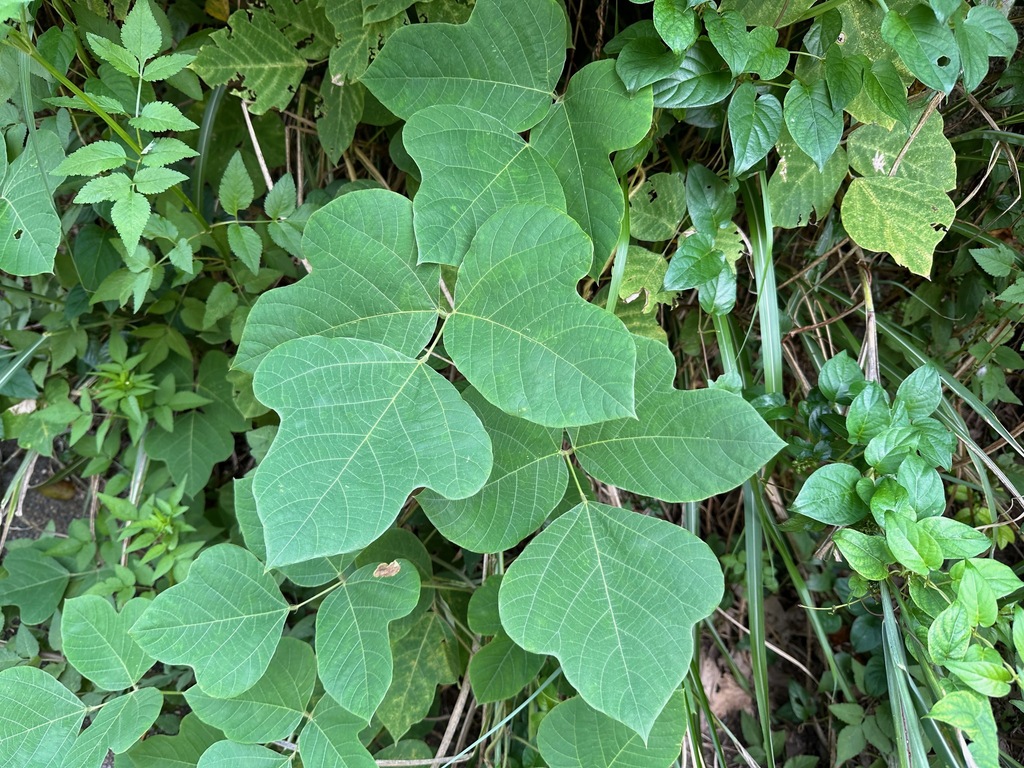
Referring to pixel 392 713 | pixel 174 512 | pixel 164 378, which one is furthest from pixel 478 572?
pixel 164 378

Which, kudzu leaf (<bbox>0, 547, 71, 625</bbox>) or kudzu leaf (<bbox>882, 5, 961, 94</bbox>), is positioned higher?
kudzu leaf (<bbox>882, 5, 961, 94</bbox>)

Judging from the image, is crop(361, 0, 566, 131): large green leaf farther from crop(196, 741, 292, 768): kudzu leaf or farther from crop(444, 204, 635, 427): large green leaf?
crop(196, 741, 292, 768): kudzu leaf

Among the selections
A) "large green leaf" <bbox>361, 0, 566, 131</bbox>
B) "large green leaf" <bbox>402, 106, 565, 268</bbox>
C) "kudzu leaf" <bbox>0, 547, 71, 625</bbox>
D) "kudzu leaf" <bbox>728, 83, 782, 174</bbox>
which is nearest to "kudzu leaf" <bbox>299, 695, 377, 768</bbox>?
"large green leaf" <bbox>402, 106, 565, 268</bbox>

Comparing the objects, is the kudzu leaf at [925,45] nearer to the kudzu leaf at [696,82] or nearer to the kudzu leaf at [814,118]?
the kudzu leaf at [814,118]

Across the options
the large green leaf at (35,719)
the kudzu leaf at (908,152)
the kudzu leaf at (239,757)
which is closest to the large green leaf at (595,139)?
the kudzu leaf at (908,152)

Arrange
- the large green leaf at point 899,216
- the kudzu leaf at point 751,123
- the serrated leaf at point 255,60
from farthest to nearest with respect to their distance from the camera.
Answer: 1. the serrated leaf at point 255,60
2. the large green leaf at point 899,216
3. the kudzu leaf at point 751,123

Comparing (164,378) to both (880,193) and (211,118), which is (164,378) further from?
(880,193)

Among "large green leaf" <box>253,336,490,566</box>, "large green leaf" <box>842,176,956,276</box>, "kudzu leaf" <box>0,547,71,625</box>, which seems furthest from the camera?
"kudzu leaf" <box>0,547,71,625</box>

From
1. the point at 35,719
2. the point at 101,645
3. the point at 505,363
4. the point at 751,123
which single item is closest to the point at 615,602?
the point at 505,363
